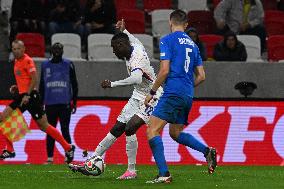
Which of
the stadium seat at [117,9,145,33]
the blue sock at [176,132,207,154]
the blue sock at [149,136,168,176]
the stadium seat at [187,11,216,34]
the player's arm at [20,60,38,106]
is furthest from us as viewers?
the stadium seat at [187,11,216,34]

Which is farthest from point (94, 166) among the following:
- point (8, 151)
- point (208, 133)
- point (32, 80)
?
point (208, 133)

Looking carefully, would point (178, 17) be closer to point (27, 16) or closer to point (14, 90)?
point (14, 90)

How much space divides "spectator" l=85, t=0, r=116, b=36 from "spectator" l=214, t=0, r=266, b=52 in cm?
224

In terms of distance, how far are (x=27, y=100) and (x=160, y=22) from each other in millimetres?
5346

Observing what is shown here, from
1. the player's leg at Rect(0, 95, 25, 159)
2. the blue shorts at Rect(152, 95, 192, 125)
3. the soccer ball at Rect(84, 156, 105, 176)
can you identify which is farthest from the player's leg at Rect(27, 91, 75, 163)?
the blue shorts at Rect(152, 95, 192, 125)

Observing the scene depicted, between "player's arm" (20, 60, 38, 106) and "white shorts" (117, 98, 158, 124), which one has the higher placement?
"white shorts" (117, 98, 158, 124)

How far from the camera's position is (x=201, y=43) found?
802 inches

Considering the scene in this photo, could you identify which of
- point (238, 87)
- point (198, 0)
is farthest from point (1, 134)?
point (198, 0)

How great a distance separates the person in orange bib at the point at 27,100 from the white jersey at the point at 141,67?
387 cm

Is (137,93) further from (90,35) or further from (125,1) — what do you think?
(125,1)

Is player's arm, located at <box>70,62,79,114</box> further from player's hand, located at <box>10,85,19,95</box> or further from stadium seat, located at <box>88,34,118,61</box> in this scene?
stadium seat, located at <box>88,34,118,61</box>

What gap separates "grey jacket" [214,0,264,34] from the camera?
22.0m

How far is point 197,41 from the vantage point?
65.2 feet

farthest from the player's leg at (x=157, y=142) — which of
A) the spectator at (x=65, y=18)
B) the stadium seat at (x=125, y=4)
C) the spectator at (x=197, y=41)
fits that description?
the stadium seat at (x=125, y=4)
